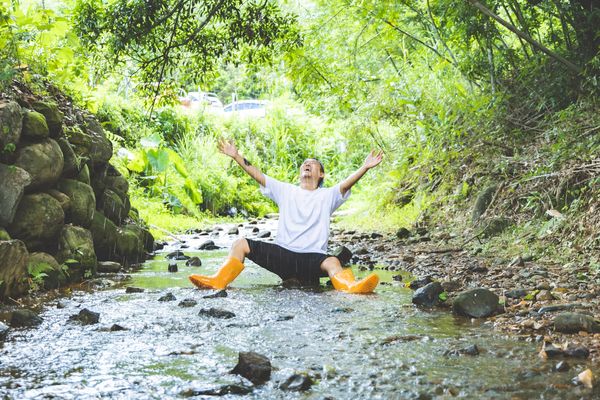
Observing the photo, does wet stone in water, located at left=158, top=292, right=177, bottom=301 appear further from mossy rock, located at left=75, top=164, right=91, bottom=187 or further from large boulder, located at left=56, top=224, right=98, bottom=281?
mossy rock, located at left=75, top=164, right=91, bottom=187

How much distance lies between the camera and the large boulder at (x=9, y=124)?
521cm

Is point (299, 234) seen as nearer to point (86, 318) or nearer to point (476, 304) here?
point (476, 304)

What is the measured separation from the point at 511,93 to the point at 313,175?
3.47 m

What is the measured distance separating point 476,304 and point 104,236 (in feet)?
14.9

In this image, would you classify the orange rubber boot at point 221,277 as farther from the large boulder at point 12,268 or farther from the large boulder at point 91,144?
the large boulder at point 91,144

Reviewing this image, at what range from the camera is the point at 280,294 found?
18.1 ft

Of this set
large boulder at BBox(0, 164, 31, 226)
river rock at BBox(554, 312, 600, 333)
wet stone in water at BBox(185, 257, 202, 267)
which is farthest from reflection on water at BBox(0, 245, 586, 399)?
wet stone in water at BBox(185, 257, 202, 267)

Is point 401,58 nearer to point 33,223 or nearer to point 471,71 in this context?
point 471,71

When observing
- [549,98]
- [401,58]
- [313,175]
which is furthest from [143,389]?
[401,58]

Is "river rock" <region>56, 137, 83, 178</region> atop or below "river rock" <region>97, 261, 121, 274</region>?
atop

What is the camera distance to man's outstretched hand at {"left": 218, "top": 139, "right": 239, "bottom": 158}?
618 cm

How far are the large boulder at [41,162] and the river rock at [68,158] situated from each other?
0.36m

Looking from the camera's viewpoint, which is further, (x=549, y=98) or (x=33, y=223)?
(x=549, y=98)

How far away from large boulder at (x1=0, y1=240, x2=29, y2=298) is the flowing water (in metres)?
0.33
